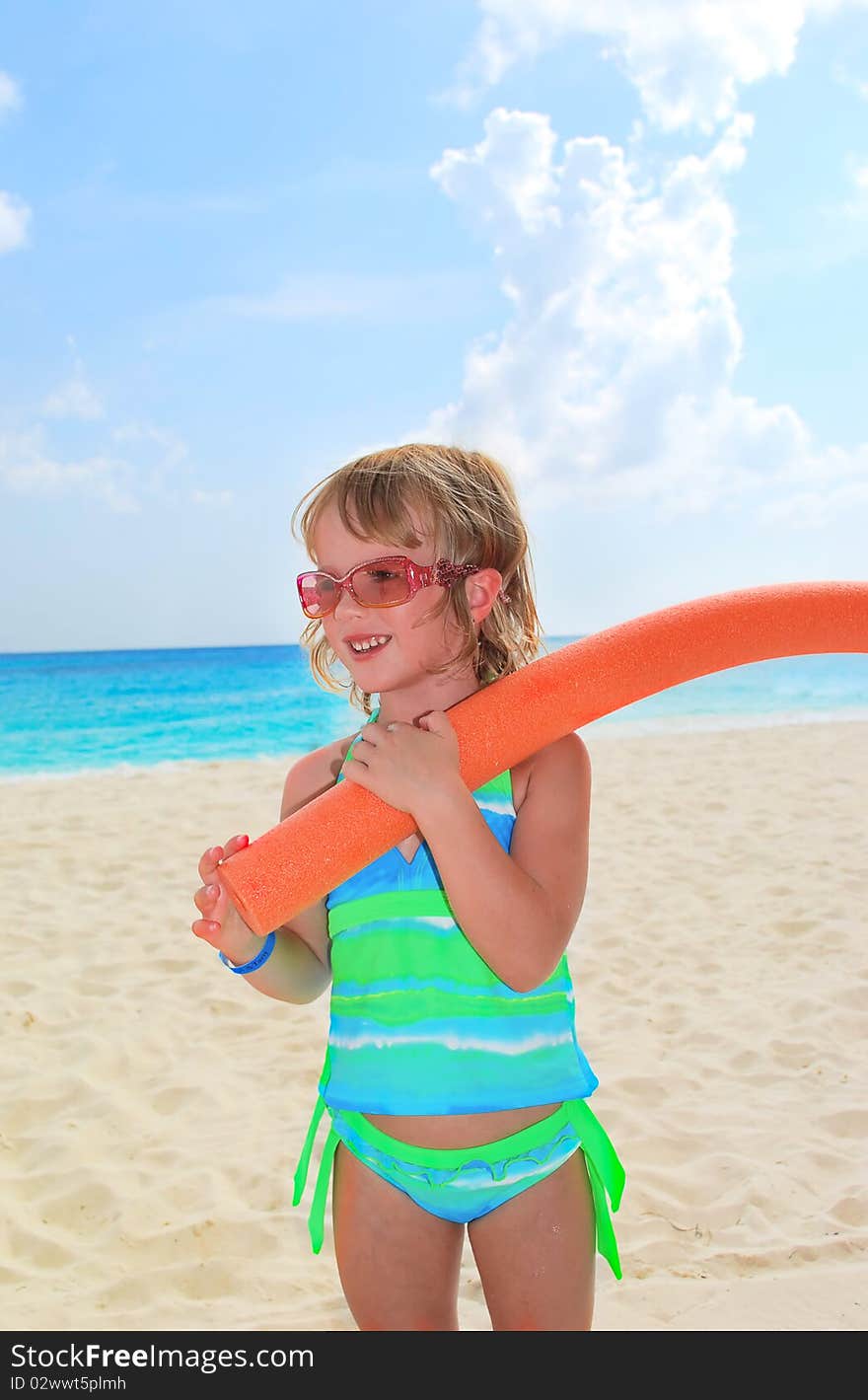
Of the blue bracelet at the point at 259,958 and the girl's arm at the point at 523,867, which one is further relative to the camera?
the blue bracelet at the point at 259,958

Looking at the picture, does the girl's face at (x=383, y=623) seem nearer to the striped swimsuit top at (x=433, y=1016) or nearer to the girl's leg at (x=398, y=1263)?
the striped swimsuit top at (x=433, y=1016)

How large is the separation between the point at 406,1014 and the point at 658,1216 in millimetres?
2095

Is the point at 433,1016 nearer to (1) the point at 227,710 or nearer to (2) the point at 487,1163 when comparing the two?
(2) the point at 487,1163

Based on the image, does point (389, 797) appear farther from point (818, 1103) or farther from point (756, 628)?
point (818, 1103)

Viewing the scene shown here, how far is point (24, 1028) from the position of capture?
4980mm

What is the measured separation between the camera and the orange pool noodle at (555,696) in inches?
63.6

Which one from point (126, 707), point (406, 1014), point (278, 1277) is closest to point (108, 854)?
point (278, 1277)

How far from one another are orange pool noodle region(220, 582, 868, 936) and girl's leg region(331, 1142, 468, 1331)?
19.5 inches

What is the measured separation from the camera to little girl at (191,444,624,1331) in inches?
66.1

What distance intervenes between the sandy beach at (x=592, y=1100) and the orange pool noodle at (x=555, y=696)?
1.78 metres

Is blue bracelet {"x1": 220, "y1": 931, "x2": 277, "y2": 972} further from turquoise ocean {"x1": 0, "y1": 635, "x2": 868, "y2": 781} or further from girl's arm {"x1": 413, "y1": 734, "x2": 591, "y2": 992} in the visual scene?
turquoise ocean {"x1": 0, "y1": 635, "x2": 868, "y2": 781}

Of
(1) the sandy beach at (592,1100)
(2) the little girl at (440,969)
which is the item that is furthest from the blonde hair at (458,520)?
(1) the sandy beach at (592,1100)

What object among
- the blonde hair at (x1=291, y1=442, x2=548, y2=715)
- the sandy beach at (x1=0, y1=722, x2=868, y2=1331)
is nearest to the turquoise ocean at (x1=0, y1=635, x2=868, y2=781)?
the sandy beach at (x1=0, y1=722, x2=868, y2=1331)

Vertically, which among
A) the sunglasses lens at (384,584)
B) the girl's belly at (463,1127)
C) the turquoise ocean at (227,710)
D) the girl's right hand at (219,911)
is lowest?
the girl's belly at (463,1127)
